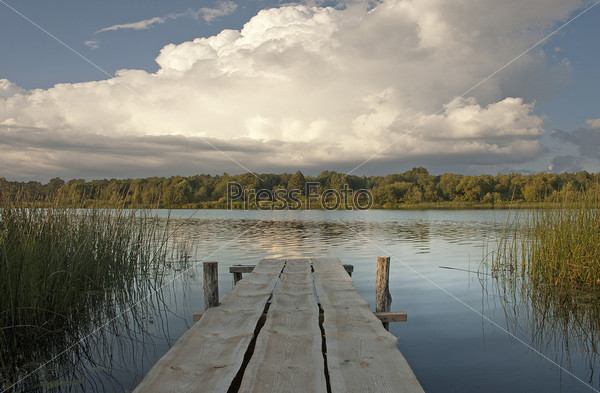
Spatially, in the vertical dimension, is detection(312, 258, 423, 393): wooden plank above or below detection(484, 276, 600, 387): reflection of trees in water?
above

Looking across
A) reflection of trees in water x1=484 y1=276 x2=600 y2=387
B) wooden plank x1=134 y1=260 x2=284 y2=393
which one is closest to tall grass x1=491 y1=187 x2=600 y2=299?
reflection of trees in water x1=484 y1=276 x2=600 y2=387

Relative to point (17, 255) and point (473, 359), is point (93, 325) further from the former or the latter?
point (473, 359)

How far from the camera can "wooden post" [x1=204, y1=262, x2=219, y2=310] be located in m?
4.63

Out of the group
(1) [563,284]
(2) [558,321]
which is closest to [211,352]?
(2) [558,321]

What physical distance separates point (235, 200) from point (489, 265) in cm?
5104

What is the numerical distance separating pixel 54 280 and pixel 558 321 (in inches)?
262

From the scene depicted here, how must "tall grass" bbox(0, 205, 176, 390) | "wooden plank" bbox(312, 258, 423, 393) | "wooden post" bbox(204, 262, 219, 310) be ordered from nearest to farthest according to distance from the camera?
"wooden plank" bbox(312, 258, 423, 393) < "tall grass" bbox(0, 205, 176, 390) < "wooden post" bbox(204, 262, 219, 310)

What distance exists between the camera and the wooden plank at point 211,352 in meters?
2.51

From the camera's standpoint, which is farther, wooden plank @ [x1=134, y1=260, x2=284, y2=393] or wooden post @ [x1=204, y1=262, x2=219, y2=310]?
wooden post @ [x1=204, y1=262, x2=219, y2=310]

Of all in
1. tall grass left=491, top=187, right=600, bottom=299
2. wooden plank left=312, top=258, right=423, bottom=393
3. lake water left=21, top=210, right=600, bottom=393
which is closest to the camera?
wooden plank left=312, top=258, right=423, bottom=393

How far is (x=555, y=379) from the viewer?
13.9 feet

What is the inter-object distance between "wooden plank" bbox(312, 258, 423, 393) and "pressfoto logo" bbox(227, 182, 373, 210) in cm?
5168

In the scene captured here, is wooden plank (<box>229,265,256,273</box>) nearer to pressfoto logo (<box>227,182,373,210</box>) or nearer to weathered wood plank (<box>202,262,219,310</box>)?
weathered wood plank (<box>202,262,219,310</box>)

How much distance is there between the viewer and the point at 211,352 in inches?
119
